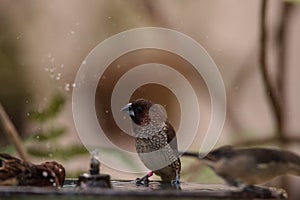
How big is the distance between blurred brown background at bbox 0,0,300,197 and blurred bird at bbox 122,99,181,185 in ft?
4.29

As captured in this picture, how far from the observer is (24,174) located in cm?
168

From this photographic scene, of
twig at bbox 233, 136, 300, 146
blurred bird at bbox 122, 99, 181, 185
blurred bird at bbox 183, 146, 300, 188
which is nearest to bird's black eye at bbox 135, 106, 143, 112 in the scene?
blurred bird at bbox 122, 99, 181, 185

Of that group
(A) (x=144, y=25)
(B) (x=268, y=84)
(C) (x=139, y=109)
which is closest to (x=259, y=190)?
(C) (x=139, y=109)

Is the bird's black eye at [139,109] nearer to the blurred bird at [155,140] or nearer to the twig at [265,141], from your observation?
the blurred bird at [155,140]

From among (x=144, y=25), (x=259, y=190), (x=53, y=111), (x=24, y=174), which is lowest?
(x=259, y=190)

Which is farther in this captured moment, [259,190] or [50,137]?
[50,137]

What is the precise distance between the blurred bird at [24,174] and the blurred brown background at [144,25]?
1.78 meters

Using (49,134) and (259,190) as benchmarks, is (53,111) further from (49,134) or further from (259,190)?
(259,190)

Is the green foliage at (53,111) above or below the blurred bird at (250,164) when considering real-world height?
above

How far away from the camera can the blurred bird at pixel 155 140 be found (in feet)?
7.10

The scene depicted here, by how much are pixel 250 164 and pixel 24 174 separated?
46cm

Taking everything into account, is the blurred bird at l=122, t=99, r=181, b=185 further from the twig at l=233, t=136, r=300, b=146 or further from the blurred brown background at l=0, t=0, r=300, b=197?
the blurred brown background at l=0, t=0, r=300, b=197

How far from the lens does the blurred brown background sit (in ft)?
12.3

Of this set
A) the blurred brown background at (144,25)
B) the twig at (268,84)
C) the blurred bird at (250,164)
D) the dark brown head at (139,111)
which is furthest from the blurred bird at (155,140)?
the blurred brown background at (144,25)
